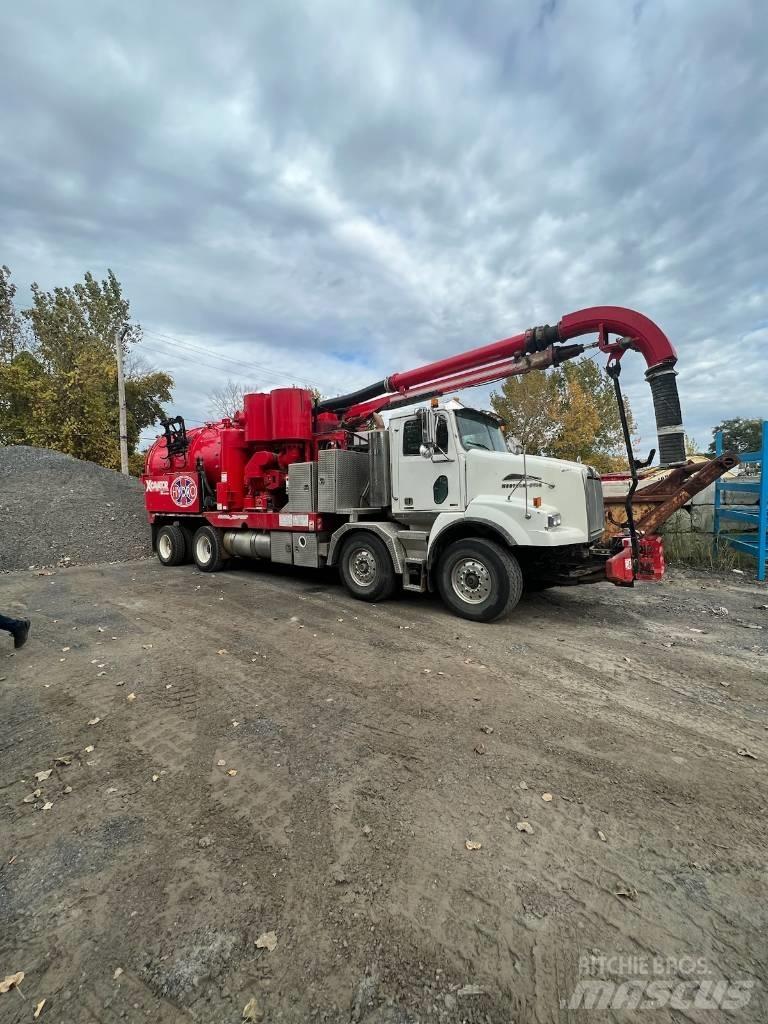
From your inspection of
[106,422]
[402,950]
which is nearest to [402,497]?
[402,950]

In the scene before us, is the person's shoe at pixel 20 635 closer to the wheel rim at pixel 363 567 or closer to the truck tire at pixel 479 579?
the wheel rim at pixel 363 567

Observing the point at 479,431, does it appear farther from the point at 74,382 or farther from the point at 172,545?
the point at 74,382

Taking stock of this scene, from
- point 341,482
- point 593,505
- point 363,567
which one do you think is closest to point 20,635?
point 363,567

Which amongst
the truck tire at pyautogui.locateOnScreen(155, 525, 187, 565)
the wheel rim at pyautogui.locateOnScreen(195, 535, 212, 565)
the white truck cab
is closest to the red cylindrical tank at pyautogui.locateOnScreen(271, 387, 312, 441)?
the white truck cab

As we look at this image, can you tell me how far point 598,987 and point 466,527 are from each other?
16.3 feet

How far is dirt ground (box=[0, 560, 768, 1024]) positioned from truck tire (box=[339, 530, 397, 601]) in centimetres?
205

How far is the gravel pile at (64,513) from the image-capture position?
11578 millimetres

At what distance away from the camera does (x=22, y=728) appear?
3.47 m

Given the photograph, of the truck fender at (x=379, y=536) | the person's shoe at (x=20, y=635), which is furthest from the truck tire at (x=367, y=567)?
the person's shoe at (x=20, y=635)

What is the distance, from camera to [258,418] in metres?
9.09

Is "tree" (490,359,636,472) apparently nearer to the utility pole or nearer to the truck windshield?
the truck windshield

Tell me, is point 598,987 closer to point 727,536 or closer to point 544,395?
point 727,536

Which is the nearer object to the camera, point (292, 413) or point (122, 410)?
point (292, 413)

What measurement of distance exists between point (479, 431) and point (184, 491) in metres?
6.85
